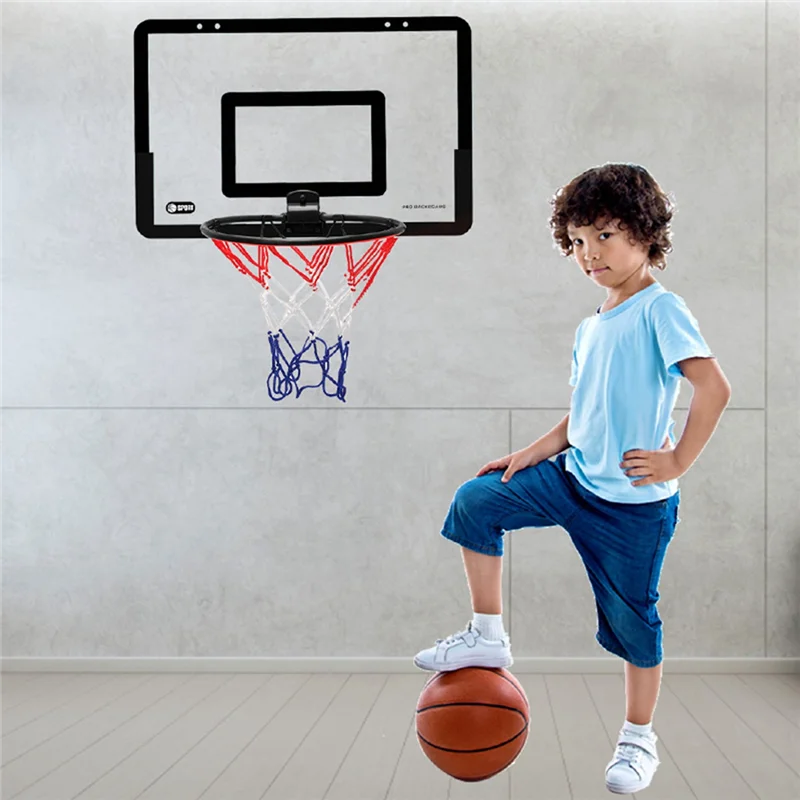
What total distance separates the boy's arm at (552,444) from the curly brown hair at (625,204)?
48 centimetres

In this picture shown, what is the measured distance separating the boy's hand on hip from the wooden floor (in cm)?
150

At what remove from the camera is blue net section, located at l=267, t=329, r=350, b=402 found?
518 cm

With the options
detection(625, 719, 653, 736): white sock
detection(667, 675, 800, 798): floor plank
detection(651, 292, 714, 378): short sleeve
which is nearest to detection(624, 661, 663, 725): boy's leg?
detection(625, 719, 653, 736): white sock

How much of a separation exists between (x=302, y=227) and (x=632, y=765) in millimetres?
2374

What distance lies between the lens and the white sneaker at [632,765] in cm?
264

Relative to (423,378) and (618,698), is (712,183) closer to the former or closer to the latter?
(423,378)

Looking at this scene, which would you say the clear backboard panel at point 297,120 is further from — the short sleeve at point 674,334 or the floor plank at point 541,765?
the short sleeve at point 674,334

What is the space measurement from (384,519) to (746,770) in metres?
1.99

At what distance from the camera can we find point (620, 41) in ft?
16.8

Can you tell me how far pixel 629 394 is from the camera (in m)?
2.64

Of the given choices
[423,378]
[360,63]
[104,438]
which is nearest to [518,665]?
[423,378]

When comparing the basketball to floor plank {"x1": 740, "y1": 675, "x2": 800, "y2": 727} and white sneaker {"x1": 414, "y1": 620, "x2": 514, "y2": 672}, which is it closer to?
white sneaker {"x1": 414, "y1": 620, "x2": 514, "y2": 672}

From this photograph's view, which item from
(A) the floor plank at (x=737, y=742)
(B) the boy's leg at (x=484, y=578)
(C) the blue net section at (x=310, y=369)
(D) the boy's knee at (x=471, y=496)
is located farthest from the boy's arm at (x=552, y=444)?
(C) the blue net section at (x=310, y=369)

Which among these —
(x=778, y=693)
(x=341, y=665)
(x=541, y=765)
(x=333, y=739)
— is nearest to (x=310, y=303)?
(x=341, y=665)
